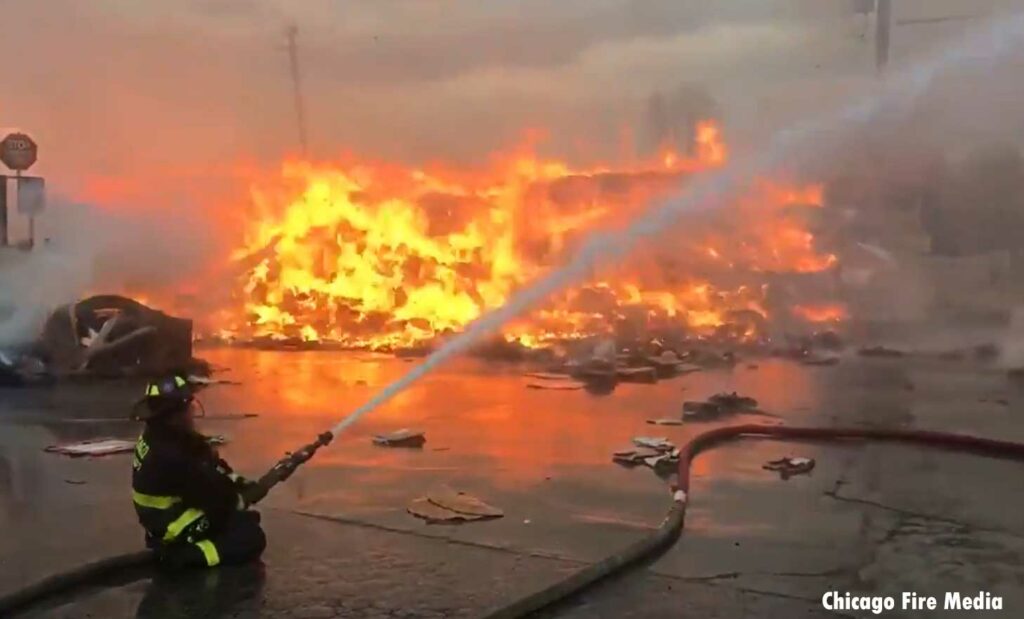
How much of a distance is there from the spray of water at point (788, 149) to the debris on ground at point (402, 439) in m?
0.40

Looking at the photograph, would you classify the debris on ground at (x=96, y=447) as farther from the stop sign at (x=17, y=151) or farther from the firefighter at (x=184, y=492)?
the stop sign at (x=17, y=151)

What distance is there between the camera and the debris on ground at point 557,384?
1112 cm

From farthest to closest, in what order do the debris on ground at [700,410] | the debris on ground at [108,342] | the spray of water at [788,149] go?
the debris on ground at [108,342] → the debris on ground at [700,410] → the spray of water at [788,149]

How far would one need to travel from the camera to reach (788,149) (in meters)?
11.6

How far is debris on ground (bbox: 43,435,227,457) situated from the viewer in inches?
294

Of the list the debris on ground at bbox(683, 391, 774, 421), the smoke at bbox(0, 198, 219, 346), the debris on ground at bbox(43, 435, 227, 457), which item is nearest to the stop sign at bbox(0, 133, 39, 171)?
the smoke at bbox(0, 198, 219, 346)

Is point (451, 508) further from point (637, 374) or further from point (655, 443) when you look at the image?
point (637, 374)

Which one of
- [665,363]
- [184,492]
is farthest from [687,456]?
[665,363]

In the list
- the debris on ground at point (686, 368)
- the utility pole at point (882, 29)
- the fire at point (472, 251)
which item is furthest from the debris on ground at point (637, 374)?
the utility pole at point (882, 29)

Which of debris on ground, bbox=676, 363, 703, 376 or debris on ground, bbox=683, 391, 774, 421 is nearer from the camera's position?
debris on ground, bbox=683, 391, 774, 421

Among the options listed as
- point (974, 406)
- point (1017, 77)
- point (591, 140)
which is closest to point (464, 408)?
point (974, 406)

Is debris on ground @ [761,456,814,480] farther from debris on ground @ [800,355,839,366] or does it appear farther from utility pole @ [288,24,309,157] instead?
utility pole @ [288,24,309,157]

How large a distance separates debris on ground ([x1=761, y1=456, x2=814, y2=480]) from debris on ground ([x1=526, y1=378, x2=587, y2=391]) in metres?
4.23

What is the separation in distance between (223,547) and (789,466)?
379cm
